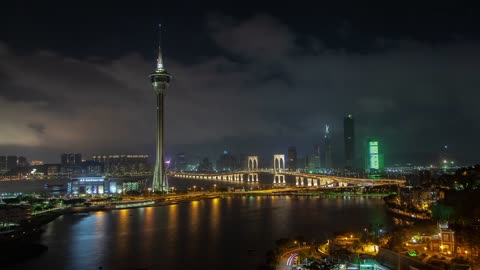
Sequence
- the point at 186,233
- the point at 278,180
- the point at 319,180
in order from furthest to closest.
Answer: the point at 278,180
the point at 319,180
the point at 186,233

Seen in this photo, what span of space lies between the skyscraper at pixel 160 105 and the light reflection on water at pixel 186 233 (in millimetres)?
4949

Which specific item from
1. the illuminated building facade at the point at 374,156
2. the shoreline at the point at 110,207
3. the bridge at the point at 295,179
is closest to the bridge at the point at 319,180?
the bridge at the point at 295,179

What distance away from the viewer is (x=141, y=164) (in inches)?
2126

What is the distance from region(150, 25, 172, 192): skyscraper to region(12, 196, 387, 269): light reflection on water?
495cm

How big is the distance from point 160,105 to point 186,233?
12076mm

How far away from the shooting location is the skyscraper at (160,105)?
21.2 meters

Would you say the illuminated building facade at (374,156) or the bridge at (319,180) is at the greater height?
the illuminated building facade at (374,156)

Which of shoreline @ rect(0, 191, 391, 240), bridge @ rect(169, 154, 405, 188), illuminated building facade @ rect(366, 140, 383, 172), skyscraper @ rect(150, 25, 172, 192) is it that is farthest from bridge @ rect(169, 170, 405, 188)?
illuminated building facade @ rect(366, 140, 383, 172)

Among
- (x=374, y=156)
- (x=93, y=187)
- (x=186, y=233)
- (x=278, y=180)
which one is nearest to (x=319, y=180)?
(x=278, y=180)

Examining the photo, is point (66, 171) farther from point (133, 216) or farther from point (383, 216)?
point (383, 216)

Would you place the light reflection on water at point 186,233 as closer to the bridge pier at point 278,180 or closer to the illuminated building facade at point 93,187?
the illuminated building facade at point 93,187

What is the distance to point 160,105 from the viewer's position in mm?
21875

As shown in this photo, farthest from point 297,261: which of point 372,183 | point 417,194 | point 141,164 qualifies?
point 141,164

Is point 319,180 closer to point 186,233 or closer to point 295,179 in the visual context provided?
point 295,179
